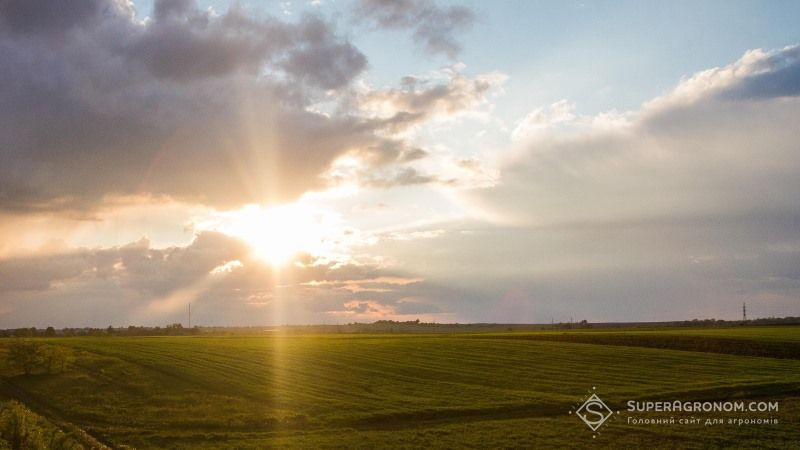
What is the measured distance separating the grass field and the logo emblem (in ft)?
2.72

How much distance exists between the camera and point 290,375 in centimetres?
6406

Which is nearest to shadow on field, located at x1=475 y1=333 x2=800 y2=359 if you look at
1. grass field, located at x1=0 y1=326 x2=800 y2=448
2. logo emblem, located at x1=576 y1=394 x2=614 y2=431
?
grass field, located at x1=0 y1=326 x2=800 y2=448

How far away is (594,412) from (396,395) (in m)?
15.8

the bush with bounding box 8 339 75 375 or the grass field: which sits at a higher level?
the bush with bounding box 8 339 75 375

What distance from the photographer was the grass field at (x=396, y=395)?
124 ft

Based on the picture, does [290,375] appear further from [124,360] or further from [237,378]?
[124,360]

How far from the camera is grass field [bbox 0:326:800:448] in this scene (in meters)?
37.7

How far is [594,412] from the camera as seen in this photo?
44.8 metres

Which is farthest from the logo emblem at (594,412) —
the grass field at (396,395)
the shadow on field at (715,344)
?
the shadow on field at (715,344)

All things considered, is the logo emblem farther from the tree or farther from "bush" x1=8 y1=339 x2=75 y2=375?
the tree

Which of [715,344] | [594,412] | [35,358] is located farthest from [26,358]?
[715,344]

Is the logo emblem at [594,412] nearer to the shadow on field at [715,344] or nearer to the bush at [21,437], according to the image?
the bush at [21,437]

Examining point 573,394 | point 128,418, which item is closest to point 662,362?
point 573,394

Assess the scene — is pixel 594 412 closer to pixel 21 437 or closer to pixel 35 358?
pixel 21 437
